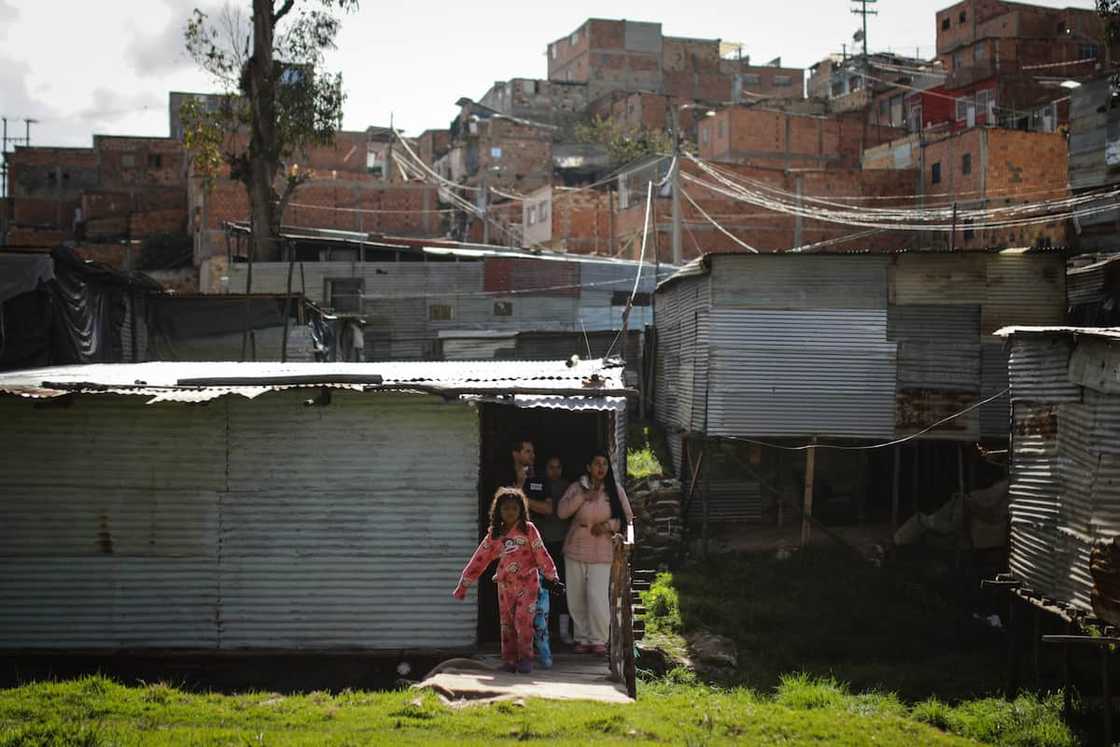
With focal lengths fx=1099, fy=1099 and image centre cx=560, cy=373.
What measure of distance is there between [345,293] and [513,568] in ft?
73.8

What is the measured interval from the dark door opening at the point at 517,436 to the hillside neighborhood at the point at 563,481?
66 millimetres

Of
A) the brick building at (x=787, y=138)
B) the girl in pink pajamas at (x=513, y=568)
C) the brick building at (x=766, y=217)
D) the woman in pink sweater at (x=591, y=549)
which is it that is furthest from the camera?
the brick building at (x=787, y=138)

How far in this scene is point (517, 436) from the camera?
12.2 meters

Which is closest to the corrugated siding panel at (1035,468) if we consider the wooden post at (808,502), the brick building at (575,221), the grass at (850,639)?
the grass at (850,639)

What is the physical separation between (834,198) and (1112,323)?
74.8 feet

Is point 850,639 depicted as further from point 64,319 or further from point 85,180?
point 85,180

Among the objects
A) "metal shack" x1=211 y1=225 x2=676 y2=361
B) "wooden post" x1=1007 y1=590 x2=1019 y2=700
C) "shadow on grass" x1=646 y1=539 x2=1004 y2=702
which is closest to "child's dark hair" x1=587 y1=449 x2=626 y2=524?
"shadow on grass" x1=646 y1=539 x2=1004 y2=702

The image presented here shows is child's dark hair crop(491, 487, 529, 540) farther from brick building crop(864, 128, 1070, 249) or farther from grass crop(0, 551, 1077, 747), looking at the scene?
brick building crop(864, 128, 1070, 249)

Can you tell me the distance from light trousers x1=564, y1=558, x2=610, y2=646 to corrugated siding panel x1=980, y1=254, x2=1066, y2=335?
35.6 ft

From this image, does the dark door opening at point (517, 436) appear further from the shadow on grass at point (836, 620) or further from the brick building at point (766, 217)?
the brick building at point (766, 217)

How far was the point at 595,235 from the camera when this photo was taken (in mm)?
40094

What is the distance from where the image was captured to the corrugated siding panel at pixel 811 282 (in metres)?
18.3

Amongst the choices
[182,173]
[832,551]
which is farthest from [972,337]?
[182,173]

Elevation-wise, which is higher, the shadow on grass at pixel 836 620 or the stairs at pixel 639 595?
the stairs at pixel 639 595
